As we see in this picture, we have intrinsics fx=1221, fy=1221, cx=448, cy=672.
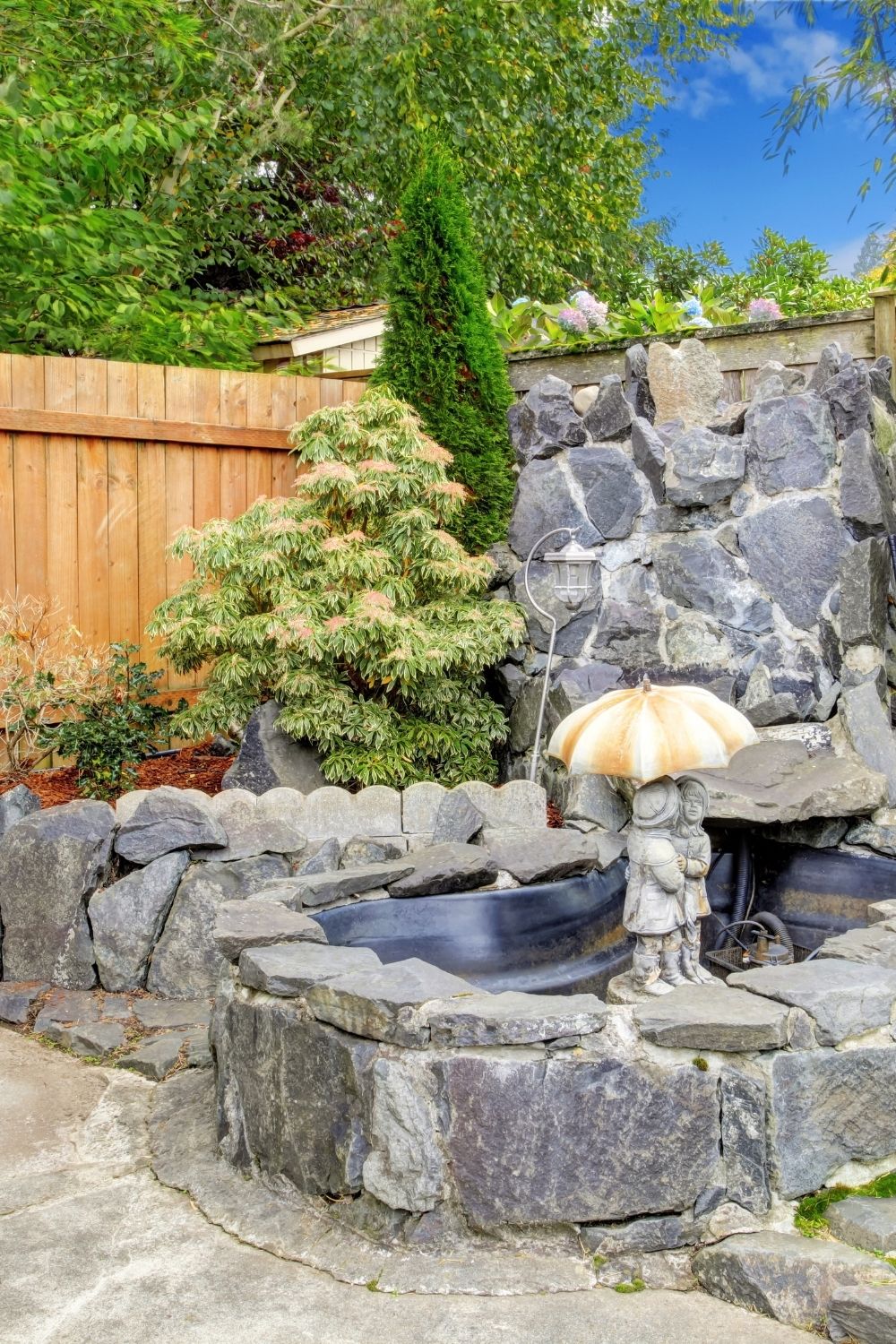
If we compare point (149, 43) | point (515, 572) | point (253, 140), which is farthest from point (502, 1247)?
point (253, 140)

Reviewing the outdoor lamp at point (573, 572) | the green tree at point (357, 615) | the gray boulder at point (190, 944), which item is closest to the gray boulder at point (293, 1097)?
the gray boulder at point (190, 944)

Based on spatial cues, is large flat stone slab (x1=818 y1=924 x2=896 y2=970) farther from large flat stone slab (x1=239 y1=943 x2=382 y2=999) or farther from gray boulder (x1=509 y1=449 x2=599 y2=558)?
gray boulder (x1=509 y1=449 x2=599 y2=558)

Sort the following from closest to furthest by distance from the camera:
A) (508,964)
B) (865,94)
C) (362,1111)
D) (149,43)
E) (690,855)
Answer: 1. (362,1111)
2. (690,855)
3. (508,964)
4. (865,94)
5. (149,43)

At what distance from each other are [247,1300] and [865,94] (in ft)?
22.4

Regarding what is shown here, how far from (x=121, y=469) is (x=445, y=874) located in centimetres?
321

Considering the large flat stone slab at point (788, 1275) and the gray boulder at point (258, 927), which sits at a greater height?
the gray boulder at point (258, 927)

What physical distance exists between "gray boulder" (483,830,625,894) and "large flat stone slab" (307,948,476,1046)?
115 cm

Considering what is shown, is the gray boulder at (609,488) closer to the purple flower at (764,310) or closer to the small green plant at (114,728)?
the purple flower at (764,310)

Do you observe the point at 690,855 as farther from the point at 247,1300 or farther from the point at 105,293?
the point at 105,293

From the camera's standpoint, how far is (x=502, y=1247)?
3000mm

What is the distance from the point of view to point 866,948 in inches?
139

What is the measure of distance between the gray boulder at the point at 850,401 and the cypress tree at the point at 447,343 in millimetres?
1679

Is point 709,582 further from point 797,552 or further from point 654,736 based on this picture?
point 654,736

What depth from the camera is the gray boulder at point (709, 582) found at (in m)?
5.79
